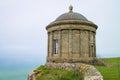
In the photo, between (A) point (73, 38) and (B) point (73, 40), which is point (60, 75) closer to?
(B) point (73, 40)

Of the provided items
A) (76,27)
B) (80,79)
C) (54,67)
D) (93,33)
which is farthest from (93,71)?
(93,33)

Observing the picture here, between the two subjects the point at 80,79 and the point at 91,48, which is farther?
the point at 91,48

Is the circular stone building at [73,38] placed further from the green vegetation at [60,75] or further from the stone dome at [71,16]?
the green vegetation at [60,75]

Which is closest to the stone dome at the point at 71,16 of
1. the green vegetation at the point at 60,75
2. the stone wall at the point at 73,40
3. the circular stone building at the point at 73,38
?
the circular stone building at the point at 73,38

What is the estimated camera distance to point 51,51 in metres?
26.8

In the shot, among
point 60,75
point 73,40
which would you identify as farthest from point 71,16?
point 60,75

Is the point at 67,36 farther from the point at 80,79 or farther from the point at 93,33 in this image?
the point at 80,79

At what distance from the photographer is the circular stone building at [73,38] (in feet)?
80.9

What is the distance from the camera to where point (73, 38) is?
2480 cm

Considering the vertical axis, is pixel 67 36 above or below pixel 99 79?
above

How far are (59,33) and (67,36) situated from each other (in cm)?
121

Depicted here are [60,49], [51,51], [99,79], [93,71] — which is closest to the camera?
[99,79]

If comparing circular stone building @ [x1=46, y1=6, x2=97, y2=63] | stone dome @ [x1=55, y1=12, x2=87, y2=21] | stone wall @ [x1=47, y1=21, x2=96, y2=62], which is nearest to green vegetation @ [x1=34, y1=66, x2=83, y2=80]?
circular stone building @ [x1=46, y1=6, x2=97, y2=63]

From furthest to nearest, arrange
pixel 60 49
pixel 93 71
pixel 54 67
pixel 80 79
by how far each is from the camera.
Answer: pixel 60 49 → pixel 54 67 → pixel 80 79 → pixel 93 71
